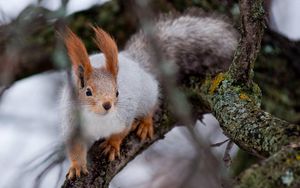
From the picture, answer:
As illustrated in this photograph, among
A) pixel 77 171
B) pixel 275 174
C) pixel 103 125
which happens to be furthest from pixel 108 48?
pixel 275 174

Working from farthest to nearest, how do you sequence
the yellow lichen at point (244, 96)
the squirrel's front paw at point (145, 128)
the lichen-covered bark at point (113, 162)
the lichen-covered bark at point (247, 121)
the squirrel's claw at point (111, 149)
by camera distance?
the squirrel's front paw at point (145, 128) → the squirrel's claw at point (111, 149) → the lichen-covered bark at point (113, 162) → the yellow lichen at point (244, 96) → the lichen-covered bark at point (247, 121)

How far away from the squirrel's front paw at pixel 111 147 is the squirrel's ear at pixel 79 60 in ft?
0.97

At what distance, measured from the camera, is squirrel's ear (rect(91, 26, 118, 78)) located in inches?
104

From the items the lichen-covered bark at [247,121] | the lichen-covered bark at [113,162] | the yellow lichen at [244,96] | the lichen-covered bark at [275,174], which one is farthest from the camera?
the lichen-covered bark at [113,162]

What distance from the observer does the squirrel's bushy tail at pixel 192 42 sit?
129 inches

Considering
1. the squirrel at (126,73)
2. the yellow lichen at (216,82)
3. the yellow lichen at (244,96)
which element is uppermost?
the yellow lichen at (244,96)

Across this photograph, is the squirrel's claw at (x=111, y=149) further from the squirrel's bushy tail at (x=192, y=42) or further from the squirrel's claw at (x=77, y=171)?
the squirrel's bushy tail at (x=192, y=42)

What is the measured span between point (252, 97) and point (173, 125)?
2.29 feet

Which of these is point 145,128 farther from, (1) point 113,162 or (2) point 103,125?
(1) point 113,162

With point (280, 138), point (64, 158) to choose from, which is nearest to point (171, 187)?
point (64, 158)

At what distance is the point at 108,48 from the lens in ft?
8.73

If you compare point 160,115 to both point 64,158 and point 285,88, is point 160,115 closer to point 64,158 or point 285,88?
point 64,158

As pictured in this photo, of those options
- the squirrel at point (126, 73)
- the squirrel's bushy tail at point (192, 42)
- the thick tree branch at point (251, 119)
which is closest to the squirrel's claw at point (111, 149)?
the squirrel at point (126, 73)

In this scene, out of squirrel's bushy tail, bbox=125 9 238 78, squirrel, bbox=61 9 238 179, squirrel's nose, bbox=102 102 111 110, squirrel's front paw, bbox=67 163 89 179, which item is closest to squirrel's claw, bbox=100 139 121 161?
squirrel, bbox=61 9 238 179
